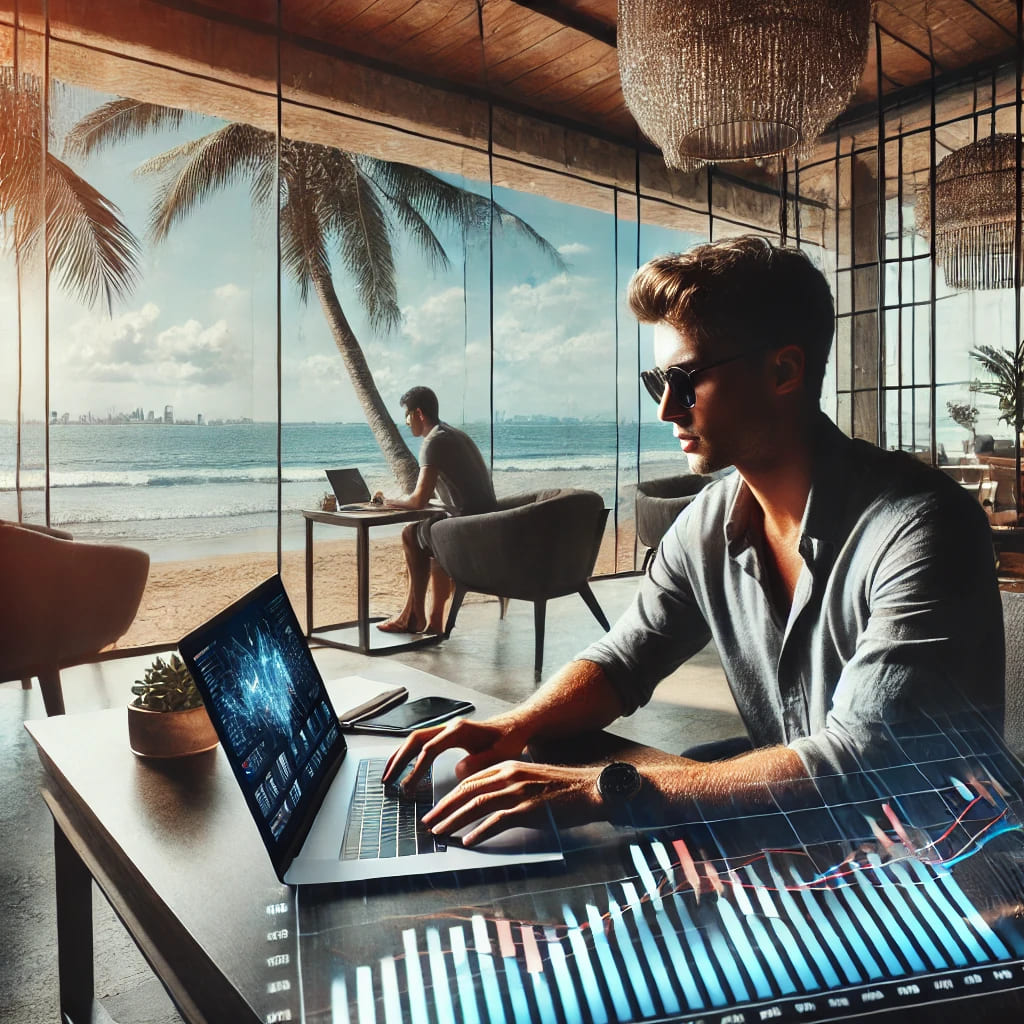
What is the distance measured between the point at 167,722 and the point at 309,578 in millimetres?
3715

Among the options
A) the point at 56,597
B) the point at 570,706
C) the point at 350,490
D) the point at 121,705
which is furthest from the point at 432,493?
the point at 570,706

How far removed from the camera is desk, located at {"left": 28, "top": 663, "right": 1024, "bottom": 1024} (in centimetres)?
49

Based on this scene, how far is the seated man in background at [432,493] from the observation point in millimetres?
4770

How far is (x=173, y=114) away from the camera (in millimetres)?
4102

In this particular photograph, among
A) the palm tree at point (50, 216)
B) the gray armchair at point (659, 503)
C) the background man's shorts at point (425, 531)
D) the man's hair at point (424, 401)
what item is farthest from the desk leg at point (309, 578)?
the gray armchair at point (659, 503)

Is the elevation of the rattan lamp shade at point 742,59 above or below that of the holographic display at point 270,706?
above

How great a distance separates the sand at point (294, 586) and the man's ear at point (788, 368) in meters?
→ 3.69

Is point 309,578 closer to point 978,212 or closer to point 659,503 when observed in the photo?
point 659,503

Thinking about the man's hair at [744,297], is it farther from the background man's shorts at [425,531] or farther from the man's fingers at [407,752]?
the background man's shorts at [425,531]

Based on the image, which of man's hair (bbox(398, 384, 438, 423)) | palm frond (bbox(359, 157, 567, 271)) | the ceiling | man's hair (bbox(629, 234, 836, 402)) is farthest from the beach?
man's hair (bbox(629, 234, 836, 402))

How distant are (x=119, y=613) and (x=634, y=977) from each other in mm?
3228

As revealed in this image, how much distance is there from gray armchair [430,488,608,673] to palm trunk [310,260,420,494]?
0.91 metres

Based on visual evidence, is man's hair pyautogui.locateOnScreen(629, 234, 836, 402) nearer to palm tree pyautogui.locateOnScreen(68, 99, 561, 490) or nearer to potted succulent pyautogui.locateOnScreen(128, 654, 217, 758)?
potted succulent pyautogui.locateOnScreen(128, 654, 217, 758)

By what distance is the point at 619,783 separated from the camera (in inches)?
32.2
